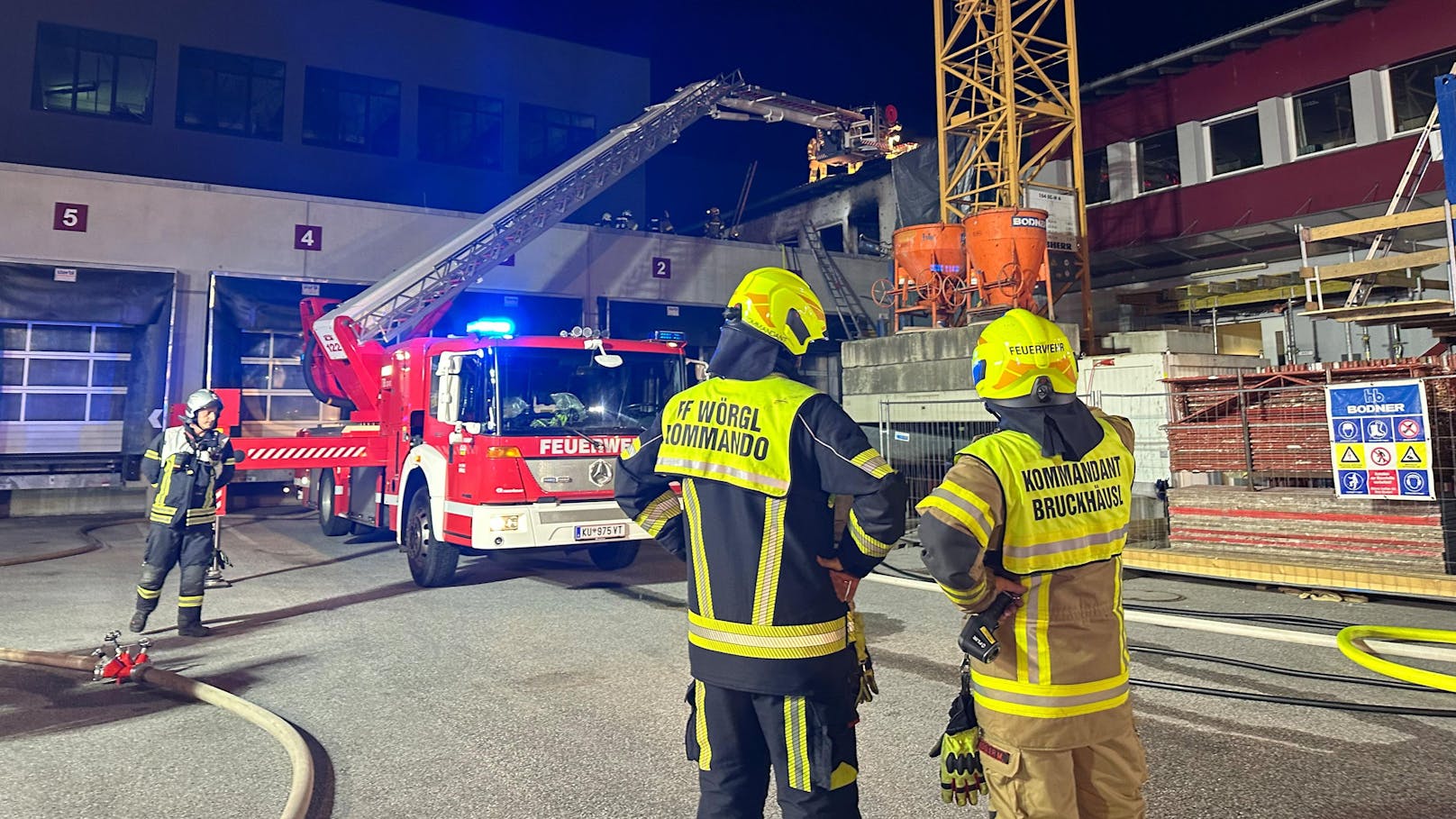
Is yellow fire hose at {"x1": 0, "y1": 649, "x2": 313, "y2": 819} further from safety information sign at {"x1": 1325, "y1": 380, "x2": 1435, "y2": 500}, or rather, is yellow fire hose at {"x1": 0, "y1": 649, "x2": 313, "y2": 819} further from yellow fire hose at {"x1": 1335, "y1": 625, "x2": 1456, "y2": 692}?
safety information sign at {"x1": 1325, "y1": 380, "x2": 1435, "y2": 500}

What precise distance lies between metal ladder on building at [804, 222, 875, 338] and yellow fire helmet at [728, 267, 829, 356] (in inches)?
758

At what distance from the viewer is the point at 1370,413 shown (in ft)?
22.8

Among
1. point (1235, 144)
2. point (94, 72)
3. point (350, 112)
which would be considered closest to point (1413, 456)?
point (1235, 144)

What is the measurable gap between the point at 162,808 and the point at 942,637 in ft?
15.6

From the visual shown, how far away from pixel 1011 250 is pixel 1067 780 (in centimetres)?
Result: 1202

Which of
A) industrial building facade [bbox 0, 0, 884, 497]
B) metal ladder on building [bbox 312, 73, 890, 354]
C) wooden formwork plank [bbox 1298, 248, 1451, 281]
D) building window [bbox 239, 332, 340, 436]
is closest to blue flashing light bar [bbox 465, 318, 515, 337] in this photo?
metal ladder on building [bbox 312, 73, 890, 354]

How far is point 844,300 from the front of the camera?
71.8 feet

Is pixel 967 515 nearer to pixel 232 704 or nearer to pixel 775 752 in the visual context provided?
pixel 775 752

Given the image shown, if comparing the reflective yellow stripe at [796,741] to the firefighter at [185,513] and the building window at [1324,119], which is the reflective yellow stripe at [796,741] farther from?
the building window at [1324,119]

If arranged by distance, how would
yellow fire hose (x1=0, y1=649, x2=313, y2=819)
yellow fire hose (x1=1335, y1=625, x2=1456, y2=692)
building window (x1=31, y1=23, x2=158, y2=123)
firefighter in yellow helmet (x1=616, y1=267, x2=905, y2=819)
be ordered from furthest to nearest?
building window (x1=31, y1=23, x2=158, y2=123) < yellow fire hose (x1=1335, y1=625, x2=1456, y2=692) < yellow fire hose (x1=0, y1=649, x2=313, y2=819) < firefighter in yellow helmet (x1=616, y1=267, x2=905, y2=819)

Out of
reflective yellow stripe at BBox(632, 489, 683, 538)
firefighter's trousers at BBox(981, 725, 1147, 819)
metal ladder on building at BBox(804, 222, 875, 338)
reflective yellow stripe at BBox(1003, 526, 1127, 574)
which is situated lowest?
firefighter's trousers at BBox(981, 725, 1147, 819)

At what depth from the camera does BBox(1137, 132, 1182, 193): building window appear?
18.0 m

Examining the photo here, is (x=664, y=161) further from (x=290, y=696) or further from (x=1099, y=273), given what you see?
(x=290, y=696)

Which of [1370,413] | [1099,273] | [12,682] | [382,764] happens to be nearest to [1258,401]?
[1370,413]
